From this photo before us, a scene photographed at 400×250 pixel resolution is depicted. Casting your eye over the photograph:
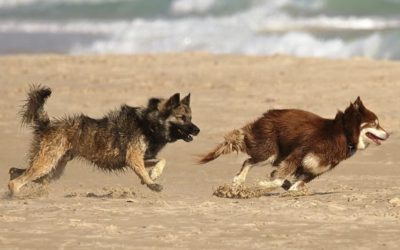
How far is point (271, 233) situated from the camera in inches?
305

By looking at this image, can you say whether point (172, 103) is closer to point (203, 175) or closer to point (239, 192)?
point (239, 192)

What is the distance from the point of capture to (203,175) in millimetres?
11930

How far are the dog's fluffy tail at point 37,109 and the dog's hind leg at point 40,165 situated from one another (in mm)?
196

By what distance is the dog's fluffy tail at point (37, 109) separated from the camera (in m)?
9.86

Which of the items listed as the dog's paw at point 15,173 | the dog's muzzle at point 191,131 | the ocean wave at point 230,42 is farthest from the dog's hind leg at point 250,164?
the ocean wave at point 230,42

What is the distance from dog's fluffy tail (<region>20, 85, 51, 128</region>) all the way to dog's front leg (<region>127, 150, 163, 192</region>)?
0.75 m

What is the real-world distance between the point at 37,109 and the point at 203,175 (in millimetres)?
2555

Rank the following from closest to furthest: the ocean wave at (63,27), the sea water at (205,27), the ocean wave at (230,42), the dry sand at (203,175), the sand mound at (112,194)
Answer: the dry sand at (203,175) → the sand mound at (112,194) → the ocean wave at (230,42) → the sea water at (205,27) → the ocean wave at (63,27)

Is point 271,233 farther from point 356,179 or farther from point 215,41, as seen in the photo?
point 215,41

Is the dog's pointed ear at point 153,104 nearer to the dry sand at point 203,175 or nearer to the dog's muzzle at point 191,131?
the dog's muzzle at point 191,131

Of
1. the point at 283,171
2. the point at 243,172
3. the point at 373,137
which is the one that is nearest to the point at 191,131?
the point at 243,172

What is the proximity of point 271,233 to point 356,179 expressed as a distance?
3.80 m

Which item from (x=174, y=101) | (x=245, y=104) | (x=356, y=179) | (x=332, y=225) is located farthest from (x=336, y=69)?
(x=332, y=225)

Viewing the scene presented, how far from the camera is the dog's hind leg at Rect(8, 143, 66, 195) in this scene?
993cm
